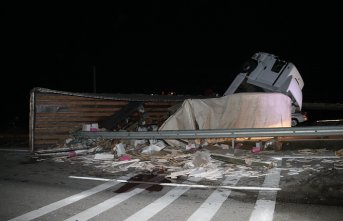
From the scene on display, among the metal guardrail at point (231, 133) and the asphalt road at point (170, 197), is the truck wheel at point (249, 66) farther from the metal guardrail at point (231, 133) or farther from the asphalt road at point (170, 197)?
the asphalt road at point (170, 197)

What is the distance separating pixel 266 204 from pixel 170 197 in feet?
6.09

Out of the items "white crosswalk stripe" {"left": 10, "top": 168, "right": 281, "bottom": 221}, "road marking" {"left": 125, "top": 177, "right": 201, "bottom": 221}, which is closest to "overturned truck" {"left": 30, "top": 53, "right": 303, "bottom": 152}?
"white crosswalk stripe" {"left": 10, "top": 168, "right": 281, "bottom": 221}

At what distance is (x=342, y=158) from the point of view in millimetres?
9109

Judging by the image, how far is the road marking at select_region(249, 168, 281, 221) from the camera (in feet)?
A: 17.4

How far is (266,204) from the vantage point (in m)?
5.89

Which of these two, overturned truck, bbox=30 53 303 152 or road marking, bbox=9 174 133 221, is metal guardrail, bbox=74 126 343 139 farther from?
road marking, bbox=9 174 133 221

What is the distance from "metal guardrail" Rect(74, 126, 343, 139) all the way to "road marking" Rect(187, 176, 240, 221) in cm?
340

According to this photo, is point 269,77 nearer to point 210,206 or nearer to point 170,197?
Result: point 170,197

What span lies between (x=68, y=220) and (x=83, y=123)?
869cm

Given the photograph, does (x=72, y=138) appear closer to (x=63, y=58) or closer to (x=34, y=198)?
(x=34, y=198)

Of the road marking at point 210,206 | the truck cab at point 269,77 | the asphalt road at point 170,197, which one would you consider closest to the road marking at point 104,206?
the asphalt road at point 170,197

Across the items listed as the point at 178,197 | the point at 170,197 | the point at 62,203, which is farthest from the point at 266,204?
the point at 62,203

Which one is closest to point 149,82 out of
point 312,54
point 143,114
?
point 312,54

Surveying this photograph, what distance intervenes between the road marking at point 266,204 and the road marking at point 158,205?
1.59 m
